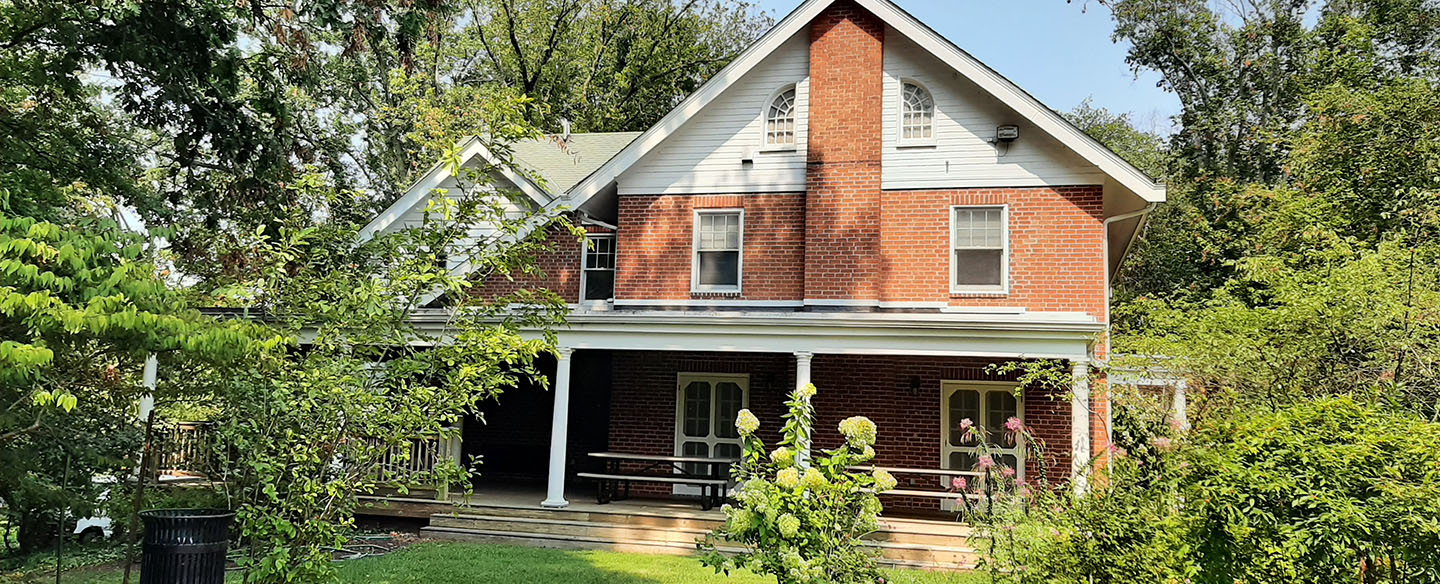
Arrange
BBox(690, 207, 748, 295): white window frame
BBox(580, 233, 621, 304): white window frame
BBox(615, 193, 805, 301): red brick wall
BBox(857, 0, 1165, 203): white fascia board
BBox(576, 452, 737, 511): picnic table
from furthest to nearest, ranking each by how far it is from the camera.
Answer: BBox(580, 233, 621, 304): white window frame < BBox(690, 207, 748, 295): white window frame < BBox(615, 193, 805, 301): red brick wall < BBox(857, 0, 1165, 203): white fascia board < BBox(576, 452, 737, 511): picnic table

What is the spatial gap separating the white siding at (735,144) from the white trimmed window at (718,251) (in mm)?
470

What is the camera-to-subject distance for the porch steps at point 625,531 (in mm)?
11928

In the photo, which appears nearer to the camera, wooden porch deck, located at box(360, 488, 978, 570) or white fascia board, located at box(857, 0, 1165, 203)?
wooden porch deck, located at box(360, 488, 978, 570)

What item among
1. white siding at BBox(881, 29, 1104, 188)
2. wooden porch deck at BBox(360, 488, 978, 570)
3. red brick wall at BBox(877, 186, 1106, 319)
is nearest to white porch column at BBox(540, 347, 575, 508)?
wooden porch deck at BBox(360, 488, 978, 570)

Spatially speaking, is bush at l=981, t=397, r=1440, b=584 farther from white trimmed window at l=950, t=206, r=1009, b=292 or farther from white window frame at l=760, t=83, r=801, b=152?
white window frame at l=760, t=83, r=801, b=152

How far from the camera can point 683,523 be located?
12641mm

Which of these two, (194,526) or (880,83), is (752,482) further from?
(880,83)

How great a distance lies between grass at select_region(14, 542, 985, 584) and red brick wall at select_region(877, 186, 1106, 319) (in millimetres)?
4920

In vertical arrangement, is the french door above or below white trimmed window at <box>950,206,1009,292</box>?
below

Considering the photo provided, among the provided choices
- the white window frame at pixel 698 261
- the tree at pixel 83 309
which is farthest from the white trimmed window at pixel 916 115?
the tree at pixel 83 309

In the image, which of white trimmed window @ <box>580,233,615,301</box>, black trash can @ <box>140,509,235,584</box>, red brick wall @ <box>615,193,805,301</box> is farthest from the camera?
white trimmed window @ <box>580,233,615,301</box>

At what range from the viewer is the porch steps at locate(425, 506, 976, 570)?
11.9 m

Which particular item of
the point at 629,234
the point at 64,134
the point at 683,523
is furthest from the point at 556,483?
the point at 64,134

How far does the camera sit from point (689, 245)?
15.4 metres
